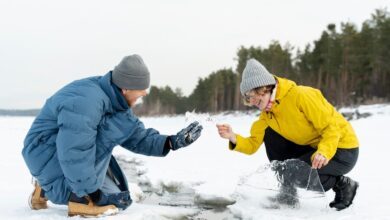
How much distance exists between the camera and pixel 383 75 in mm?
30750

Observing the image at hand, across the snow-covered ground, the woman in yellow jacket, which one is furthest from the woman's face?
the snow-covered ground

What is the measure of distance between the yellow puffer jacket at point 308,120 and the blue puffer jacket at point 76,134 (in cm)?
106

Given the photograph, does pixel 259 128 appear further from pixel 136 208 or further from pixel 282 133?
pixel 136 208

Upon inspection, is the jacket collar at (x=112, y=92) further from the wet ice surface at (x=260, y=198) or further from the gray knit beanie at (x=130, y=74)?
the wet ice surface at (x=260, y=198)

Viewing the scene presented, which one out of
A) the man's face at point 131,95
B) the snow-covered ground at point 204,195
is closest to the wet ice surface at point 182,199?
the snow-covered ground at point 204,195

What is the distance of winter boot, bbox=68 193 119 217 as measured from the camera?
99.0 inches

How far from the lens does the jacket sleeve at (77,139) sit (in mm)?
2258

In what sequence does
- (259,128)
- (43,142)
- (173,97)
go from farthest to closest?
(173,97)
(259,128)
(43,142)

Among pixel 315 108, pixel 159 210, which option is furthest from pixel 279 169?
pixel 159 210

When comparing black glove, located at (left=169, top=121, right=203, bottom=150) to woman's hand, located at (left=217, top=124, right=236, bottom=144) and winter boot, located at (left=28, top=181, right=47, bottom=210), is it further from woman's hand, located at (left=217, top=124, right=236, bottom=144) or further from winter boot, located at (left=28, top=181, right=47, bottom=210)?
winter boot, located at (left=28, top=181, right=47, bottom=210)

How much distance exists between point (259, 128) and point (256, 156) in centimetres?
391

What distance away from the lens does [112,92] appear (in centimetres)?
252

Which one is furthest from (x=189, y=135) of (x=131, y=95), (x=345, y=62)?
(x=345, y=62)

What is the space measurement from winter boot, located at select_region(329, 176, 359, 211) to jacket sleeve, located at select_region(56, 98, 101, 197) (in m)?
1.65
